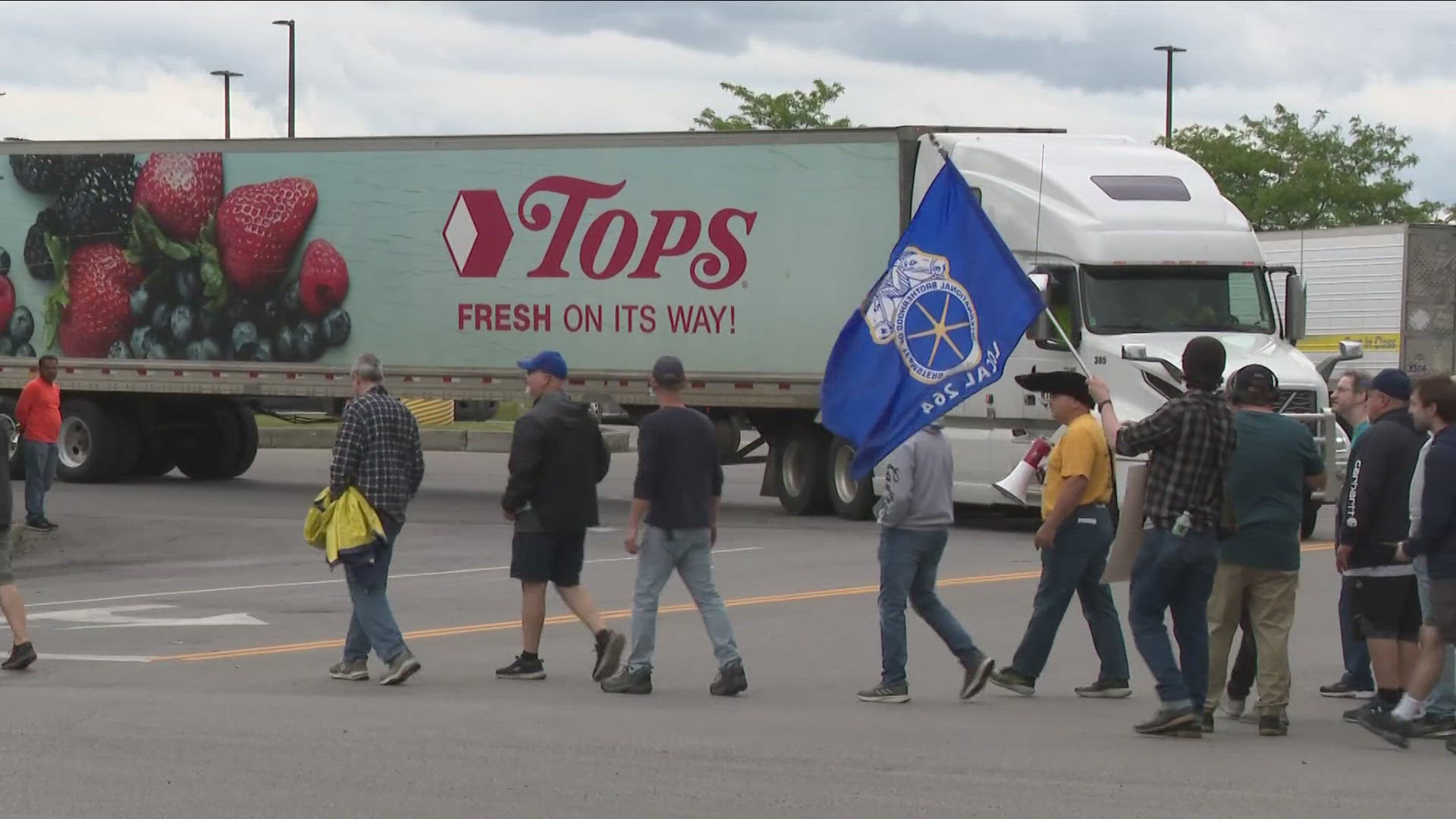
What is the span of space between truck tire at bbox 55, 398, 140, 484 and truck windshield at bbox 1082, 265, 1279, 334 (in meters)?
13.0

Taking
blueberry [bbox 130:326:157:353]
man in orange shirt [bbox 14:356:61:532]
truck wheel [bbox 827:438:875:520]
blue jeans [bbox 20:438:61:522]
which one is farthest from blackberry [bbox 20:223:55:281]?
truck wheel [bbox 827:438:875:520]

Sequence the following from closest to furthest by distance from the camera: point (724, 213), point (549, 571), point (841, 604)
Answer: point (549, 571), point (841, 604), point (724, 213)

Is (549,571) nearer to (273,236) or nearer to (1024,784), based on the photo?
(1024,784)

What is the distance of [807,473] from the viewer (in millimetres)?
A: 22312

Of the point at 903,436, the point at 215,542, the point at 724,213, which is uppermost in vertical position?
the point at 724,213

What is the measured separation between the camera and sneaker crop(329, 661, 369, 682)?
10922mm

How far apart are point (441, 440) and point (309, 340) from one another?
11.2 metres

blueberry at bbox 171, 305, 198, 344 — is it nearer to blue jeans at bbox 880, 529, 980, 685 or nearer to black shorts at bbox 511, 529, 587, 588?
black shorts at bbox 511, 529, 587, 588

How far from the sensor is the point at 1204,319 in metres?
19.7

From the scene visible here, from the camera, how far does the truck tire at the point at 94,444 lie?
26234mm

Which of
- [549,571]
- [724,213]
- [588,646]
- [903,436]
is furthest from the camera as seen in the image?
[724,213]

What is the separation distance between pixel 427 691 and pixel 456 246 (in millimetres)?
13428

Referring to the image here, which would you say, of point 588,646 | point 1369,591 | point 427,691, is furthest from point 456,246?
point 1369,591

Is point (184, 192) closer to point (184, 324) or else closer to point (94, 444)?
point (184, 324)
